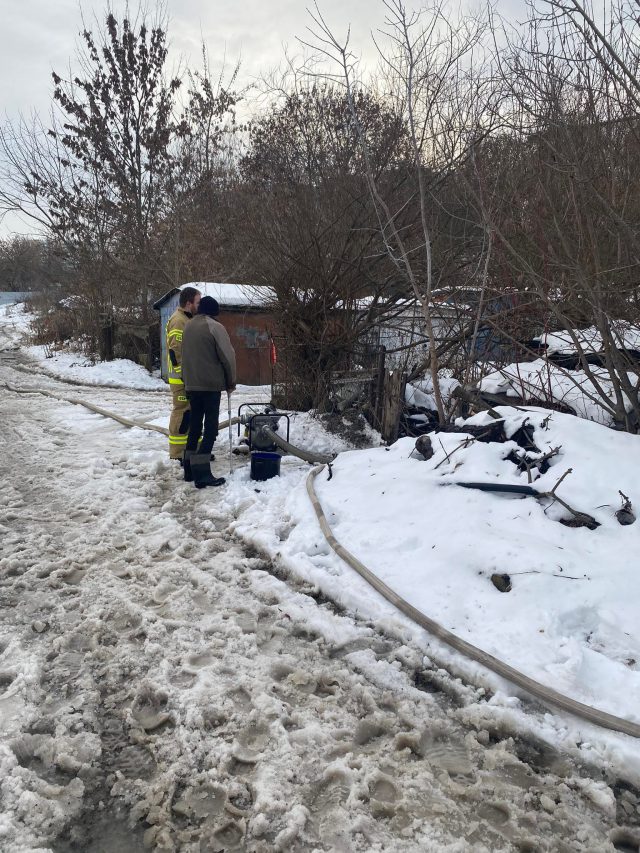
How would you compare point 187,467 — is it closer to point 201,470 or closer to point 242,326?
point 201,470

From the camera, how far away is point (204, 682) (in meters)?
2.60

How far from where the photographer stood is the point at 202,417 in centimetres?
559

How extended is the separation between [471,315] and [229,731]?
18.2ft

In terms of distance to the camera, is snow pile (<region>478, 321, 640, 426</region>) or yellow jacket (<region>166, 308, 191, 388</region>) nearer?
snow pile (<region>478, 321, 640, 426</region>)

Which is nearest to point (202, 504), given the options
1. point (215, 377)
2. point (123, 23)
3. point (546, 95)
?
point (215, 377)

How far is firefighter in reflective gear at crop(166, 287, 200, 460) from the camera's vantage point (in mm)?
5859

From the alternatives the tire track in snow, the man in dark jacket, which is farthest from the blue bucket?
the tire track in snow

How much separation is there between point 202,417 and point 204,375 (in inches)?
18.2

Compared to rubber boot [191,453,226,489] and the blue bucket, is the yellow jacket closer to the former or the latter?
rubber boot [191,453,226,489]

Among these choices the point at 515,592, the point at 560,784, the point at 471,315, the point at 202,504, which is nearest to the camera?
the point at 560,784

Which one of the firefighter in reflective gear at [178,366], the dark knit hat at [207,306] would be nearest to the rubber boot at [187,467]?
the firefighter in reflective gear at [178,366]

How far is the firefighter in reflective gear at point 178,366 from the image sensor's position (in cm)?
586

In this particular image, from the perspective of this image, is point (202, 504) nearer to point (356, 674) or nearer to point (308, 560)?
point (308, 560)

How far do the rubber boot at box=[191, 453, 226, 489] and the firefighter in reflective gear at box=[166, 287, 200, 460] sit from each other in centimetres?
78
